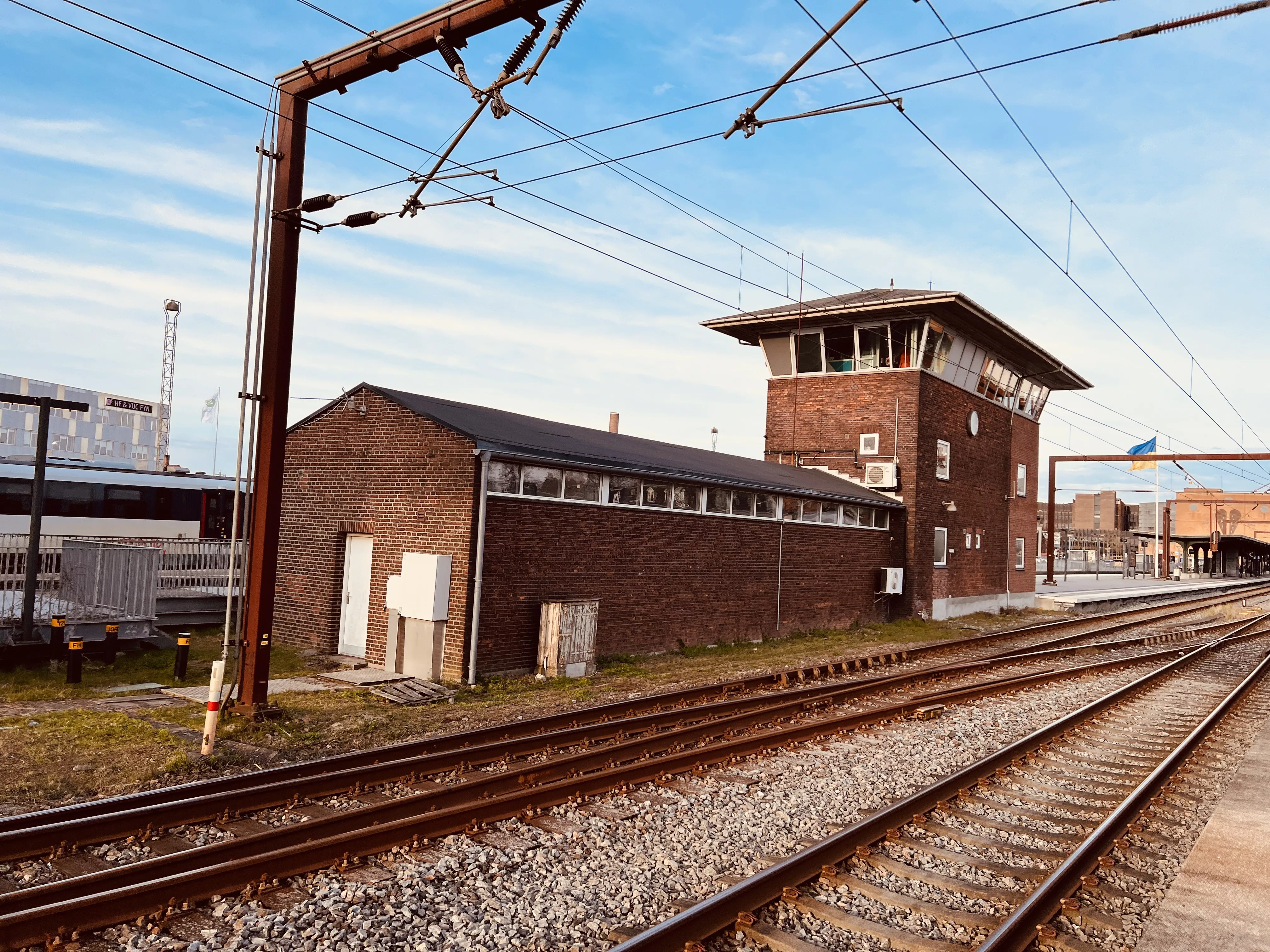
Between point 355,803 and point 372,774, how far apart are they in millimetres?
604

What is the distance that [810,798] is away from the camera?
8.16 meters

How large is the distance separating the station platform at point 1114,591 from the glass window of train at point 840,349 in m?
15.7

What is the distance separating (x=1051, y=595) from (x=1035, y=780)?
35146 millimetres

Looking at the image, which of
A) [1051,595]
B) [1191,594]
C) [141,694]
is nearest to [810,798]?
[141,694]

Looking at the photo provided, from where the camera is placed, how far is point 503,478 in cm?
1423

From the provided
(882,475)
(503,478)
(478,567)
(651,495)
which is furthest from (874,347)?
(478,567)

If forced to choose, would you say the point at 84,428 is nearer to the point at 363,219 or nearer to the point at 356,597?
the point at 356,597

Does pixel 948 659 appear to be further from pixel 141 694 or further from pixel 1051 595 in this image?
pixel 1051 595

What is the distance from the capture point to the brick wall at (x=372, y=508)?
14.0 m

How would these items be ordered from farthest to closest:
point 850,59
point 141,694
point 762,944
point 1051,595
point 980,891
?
1. point 1051,595
2. point 141,694
3. point 850,59
4. point 980,891
5. point 762,944

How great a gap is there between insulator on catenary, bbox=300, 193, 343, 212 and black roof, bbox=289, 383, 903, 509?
451cm

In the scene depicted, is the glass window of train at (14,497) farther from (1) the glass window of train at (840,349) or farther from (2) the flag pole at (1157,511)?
(2) the flag pole at (1157,511)

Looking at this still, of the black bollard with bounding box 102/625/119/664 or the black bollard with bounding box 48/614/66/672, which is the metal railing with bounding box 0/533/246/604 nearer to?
the black bollard with bounding box 102/625/119/664

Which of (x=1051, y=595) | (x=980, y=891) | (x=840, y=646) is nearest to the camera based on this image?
(x=980, y=891)
